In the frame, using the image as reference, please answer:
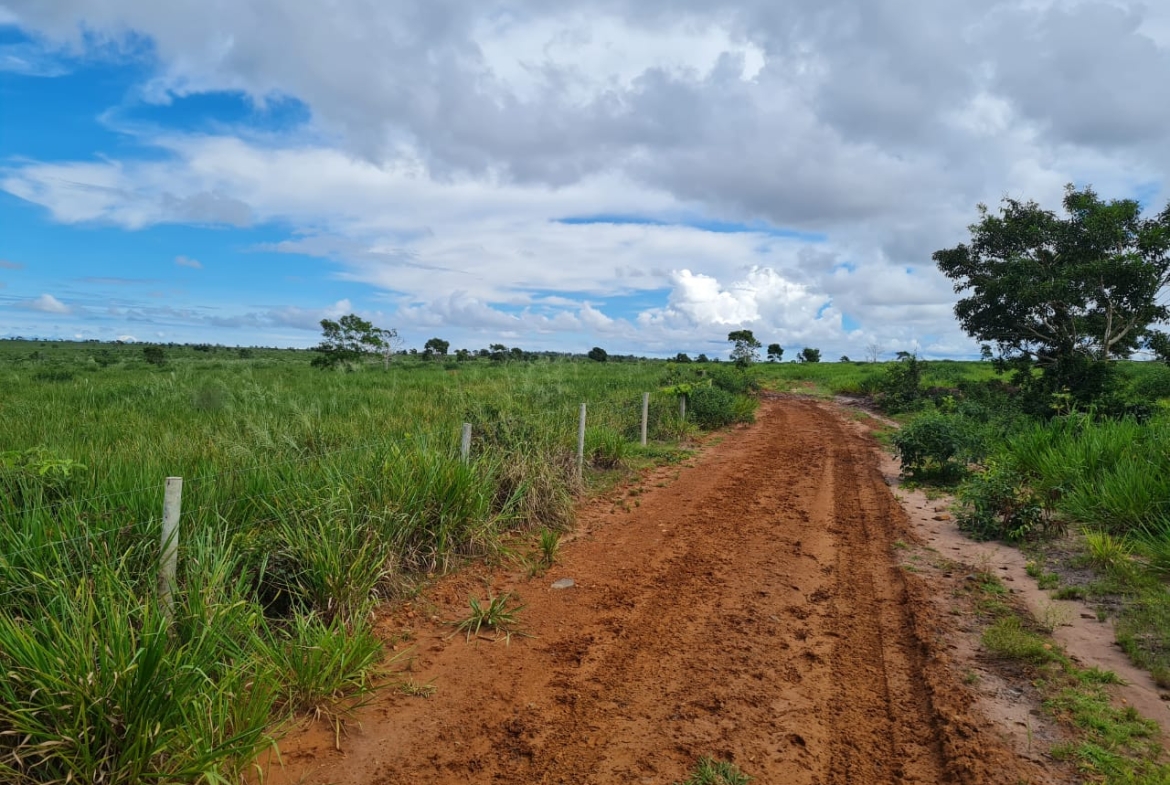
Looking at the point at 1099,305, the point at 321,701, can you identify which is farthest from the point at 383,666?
the point at 1099,305

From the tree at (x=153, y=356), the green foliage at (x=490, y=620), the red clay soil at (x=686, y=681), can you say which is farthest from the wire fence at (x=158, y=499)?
the tree at (x=153, y=356)

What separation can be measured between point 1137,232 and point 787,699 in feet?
55.9

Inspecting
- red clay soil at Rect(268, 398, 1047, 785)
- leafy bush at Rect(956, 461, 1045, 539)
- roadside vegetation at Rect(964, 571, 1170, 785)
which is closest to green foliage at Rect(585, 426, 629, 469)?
red clay soil at Rect(268, 398, 1047, 785)

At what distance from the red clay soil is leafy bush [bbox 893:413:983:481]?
133 inches

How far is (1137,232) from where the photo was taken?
47.8 ft

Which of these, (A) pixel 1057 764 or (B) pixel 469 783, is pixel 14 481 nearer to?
(B) pixel 469 783

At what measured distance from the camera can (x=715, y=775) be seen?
9.52 ft

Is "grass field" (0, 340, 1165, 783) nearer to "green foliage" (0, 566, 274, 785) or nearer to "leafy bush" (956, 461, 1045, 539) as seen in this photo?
"green foliage" (0, 566, 274, 785)

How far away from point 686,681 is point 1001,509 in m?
5.03

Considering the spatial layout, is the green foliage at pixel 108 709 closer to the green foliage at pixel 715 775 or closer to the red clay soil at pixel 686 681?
the red clay soil at pixel 686 681

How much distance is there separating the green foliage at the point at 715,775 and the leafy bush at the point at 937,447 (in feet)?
25.5

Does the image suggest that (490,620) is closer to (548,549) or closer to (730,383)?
(548,549)

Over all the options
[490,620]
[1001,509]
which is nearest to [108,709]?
[490,620]

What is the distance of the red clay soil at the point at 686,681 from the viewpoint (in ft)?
9.93
